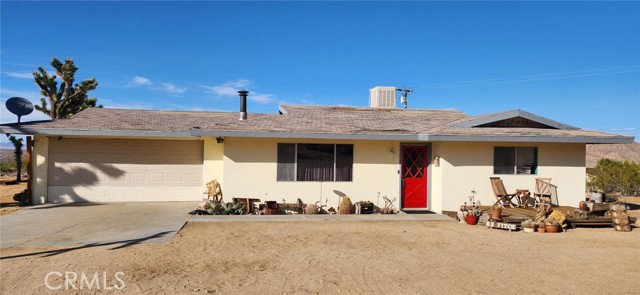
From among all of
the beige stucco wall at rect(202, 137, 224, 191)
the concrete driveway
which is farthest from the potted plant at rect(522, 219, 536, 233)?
the beige stucco wall at rect(202, 137, 224, 191)

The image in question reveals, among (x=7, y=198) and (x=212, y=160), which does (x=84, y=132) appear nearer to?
(x=212, y=160)

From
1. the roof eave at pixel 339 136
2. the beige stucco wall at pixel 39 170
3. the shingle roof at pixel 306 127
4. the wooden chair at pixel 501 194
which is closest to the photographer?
the roof eave at pixel 339 136

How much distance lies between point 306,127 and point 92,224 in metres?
6.16

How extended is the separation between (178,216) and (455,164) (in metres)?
7.97

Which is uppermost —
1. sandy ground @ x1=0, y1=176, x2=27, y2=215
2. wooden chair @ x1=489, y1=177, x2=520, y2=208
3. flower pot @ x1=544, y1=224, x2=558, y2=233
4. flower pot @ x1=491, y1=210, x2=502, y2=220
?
wooden chair @ x1=489, y1=177, x2=520, y2=208

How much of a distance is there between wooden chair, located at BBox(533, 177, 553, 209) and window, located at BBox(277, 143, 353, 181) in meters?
5.82

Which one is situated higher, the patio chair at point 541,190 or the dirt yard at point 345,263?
the patio chair at point 541,190

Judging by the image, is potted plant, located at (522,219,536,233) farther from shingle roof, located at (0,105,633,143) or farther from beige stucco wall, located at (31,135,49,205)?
beige stucco wall, located at (31,135,49,205)

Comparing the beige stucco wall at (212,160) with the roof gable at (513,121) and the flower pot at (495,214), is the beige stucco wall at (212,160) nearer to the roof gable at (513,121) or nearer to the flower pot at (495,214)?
the roof gable at (513,121)

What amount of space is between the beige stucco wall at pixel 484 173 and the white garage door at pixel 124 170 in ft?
26.3

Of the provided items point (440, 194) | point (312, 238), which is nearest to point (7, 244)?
point (312, 238)

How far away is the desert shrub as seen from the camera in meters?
19.8

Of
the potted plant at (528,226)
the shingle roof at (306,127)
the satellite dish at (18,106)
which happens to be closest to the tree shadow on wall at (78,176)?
the shingle roof at (306,127)

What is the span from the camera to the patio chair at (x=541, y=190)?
Result: 13.0m
